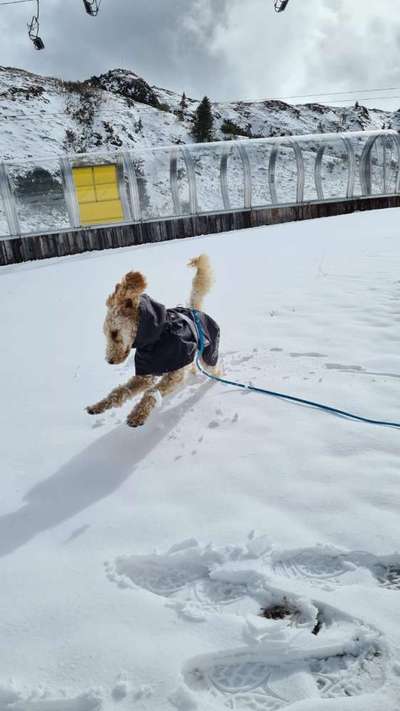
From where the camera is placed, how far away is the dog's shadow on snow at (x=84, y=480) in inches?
83.4

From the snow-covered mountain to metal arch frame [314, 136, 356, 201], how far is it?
28837mm

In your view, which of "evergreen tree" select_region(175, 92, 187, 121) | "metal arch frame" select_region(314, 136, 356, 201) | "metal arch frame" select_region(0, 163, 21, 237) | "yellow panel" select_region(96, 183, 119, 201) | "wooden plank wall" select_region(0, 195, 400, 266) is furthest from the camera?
"evergreen tree" select_region(175, 92, 187, 121)

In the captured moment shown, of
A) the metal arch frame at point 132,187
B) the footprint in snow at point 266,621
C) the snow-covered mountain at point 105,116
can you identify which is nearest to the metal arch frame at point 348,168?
the metal arch frame at point 132,187

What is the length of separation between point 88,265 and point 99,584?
29.3 feet

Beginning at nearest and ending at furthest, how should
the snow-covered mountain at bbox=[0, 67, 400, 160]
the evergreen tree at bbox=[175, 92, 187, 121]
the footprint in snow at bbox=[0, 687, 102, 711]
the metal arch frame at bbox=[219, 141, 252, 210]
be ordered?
the footprint in snow at bbox=[0, 687, 102, 711] → the metal arch frame at bbox=[219, 141, 252, 210] → the snow-covered mountain at bbox=[0, 67, 400, 160] → the evergreen tree at bbox=[175, 92, 187, 121]

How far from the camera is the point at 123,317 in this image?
2863 millimetres

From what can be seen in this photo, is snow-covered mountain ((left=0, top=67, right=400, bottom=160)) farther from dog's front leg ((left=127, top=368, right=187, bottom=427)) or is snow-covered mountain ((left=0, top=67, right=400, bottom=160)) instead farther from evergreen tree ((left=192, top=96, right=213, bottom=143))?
dog's front leg ((left=127, top=368, right=187, bottom=427))

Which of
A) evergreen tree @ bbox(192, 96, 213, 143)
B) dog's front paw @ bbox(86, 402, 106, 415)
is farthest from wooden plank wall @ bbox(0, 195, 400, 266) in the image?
evergreen tree @ bbox(192, 96, 213, 143)

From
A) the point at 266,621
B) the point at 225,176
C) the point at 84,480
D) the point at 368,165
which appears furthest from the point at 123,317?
the point at 368,165

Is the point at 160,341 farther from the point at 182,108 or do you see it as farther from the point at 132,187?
the point at 182,108

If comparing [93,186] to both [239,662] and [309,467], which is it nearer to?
[309,467]

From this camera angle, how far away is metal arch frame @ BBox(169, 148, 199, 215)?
42.8 feet

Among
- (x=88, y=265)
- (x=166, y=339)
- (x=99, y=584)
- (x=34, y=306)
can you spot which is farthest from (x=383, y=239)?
(x=99, y=584)

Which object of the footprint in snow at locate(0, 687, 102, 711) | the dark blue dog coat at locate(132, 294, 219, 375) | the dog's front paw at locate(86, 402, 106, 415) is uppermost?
the dark blue dog coat at locate(132, 294, 219, 375)
